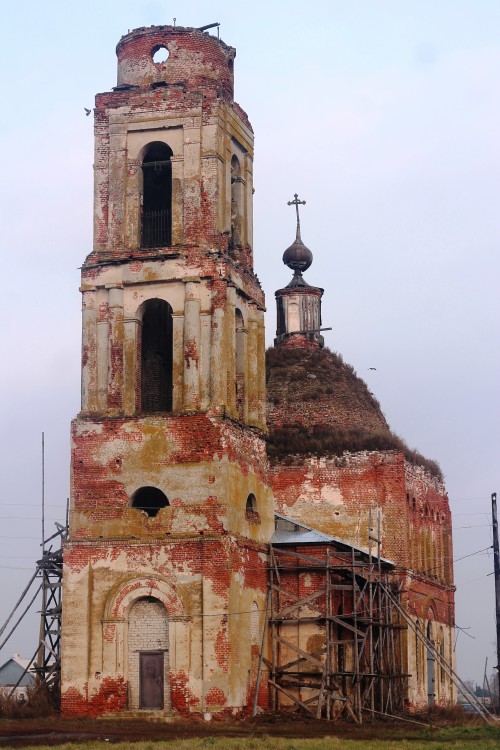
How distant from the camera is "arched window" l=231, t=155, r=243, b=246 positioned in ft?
110

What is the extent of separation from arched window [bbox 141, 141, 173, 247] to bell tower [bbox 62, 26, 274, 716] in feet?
A: 0.15

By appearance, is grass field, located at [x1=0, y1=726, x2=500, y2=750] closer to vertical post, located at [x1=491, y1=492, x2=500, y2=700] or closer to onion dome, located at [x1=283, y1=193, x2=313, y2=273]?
vertical post, located at [x1=491, y1=492, x2=500, y2=700]

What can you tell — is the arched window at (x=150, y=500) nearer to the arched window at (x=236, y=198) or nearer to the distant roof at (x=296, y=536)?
the distant roof at (x=296, y=536)

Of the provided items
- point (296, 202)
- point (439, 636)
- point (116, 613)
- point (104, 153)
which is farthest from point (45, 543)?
point (296, 202)

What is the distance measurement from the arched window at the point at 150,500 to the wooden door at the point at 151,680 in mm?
2957

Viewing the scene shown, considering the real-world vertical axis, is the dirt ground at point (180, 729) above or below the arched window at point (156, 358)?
below


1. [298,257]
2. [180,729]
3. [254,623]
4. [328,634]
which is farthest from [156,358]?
[298,257]

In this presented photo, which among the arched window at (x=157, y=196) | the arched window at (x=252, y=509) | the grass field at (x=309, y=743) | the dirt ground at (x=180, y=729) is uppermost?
the arched window at (x=157, y=196)

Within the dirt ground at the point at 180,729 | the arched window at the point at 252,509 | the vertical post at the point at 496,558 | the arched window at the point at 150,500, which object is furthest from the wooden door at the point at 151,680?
the vertical post at the point at 496,558

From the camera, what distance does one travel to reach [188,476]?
30.1m

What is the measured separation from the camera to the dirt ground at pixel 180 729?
2594cm

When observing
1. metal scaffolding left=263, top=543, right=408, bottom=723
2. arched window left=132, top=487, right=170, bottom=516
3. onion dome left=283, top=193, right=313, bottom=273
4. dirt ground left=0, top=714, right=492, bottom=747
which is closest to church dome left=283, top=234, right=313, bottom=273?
onion dome left=283, top=193, right=313, bottom=273

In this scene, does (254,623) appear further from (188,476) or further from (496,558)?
(496,558)

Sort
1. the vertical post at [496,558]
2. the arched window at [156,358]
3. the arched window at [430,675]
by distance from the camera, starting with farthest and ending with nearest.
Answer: the vertical post at [496,558] → the arched window at [430,675] → the arched window at [156,358]
